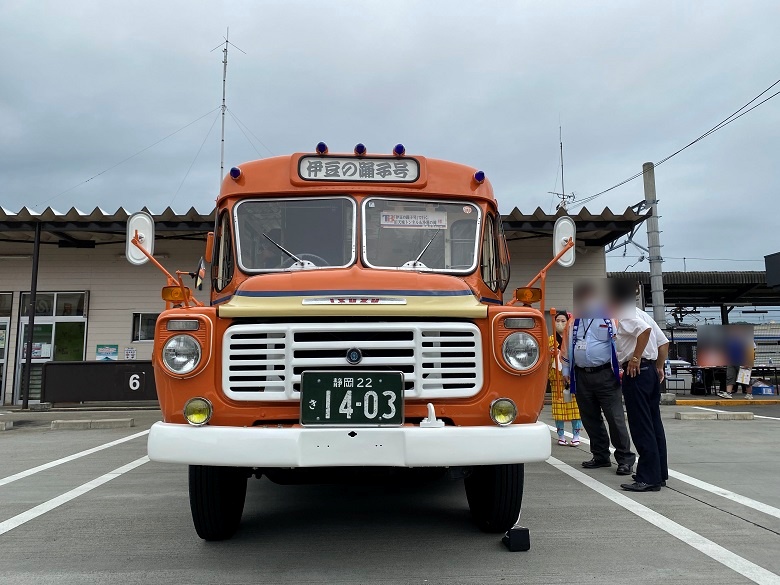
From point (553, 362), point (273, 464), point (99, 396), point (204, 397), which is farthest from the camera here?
point (99, 396)

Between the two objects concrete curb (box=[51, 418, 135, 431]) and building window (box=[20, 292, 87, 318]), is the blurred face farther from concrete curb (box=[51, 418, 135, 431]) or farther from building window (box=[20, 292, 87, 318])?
building window (box=[20, 292, 87, 318])

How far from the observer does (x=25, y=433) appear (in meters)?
10.3

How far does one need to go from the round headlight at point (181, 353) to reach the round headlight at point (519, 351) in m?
1.77

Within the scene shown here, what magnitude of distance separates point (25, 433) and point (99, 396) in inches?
143

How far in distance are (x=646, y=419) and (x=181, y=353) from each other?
3.88 meters

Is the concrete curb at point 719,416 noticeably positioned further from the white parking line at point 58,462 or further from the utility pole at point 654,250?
the white parking line at point 58,462

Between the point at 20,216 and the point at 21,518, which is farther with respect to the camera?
the point at 20,216

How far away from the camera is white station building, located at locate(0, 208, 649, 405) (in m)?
15.8

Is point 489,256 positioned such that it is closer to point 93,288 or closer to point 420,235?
point 420,235

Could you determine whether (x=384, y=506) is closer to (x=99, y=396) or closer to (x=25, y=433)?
(x=25, y=433)

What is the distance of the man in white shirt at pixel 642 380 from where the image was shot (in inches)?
208

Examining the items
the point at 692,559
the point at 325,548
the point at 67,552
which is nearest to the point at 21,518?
the point at 67,552

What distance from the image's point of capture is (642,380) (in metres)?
5.37

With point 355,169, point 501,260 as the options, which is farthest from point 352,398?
point 501,260
